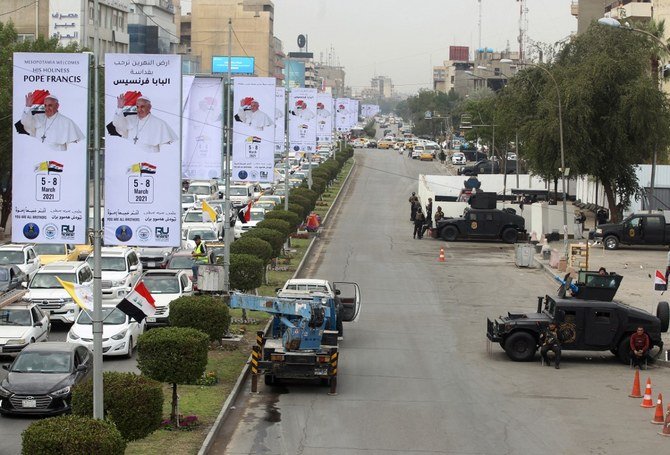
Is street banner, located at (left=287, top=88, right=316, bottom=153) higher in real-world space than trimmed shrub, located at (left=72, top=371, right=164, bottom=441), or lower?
higher

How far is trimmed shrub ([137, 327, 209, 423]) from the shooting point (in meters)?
20.7

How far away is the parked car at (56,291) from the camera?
3108 centimetres

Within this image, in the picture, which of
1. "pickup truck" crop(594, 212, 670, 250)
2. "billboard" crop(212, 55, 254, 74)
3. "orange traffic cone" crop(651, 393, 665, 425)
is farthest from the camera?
"billboard" crop(212, 55, 254, 74)

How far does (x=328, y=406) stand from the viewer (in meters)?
23.0

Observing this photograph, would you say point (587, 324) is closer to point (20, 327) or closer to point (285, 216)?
point (20, 327)

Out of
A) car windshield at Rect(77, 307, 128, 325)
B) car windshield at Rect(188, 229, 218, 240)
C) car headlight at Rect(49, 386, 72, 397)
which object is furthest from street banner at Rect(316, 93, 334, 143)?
car headlight at Rect(49, 386, 72, 397)

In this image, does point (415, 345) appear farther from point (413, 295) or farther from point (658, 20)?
point (658, 20)

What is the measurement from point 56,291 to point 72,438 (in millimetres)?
18094

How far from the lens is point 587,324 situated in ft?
90.9

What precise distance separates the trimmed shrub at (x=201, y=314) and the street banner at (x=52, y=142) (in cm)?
874

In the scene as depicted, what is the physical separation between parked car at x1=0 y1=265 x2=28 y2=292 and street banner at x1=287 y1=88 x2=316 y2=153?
22.3 meters

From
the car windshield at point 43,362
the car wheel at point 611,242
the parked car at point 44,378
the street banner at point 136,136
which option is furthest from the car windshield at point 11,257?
the car wheel at point 611,242

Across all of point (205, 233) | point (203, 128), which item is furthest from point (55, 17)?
point (203, 128)

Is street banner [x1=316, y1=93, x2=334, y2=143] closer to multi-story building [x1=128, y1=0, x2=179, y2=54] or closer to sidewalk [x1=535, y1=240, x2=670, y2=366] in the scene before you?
sidewalk [x1=535, y1=240, x2=670, y2=366]
